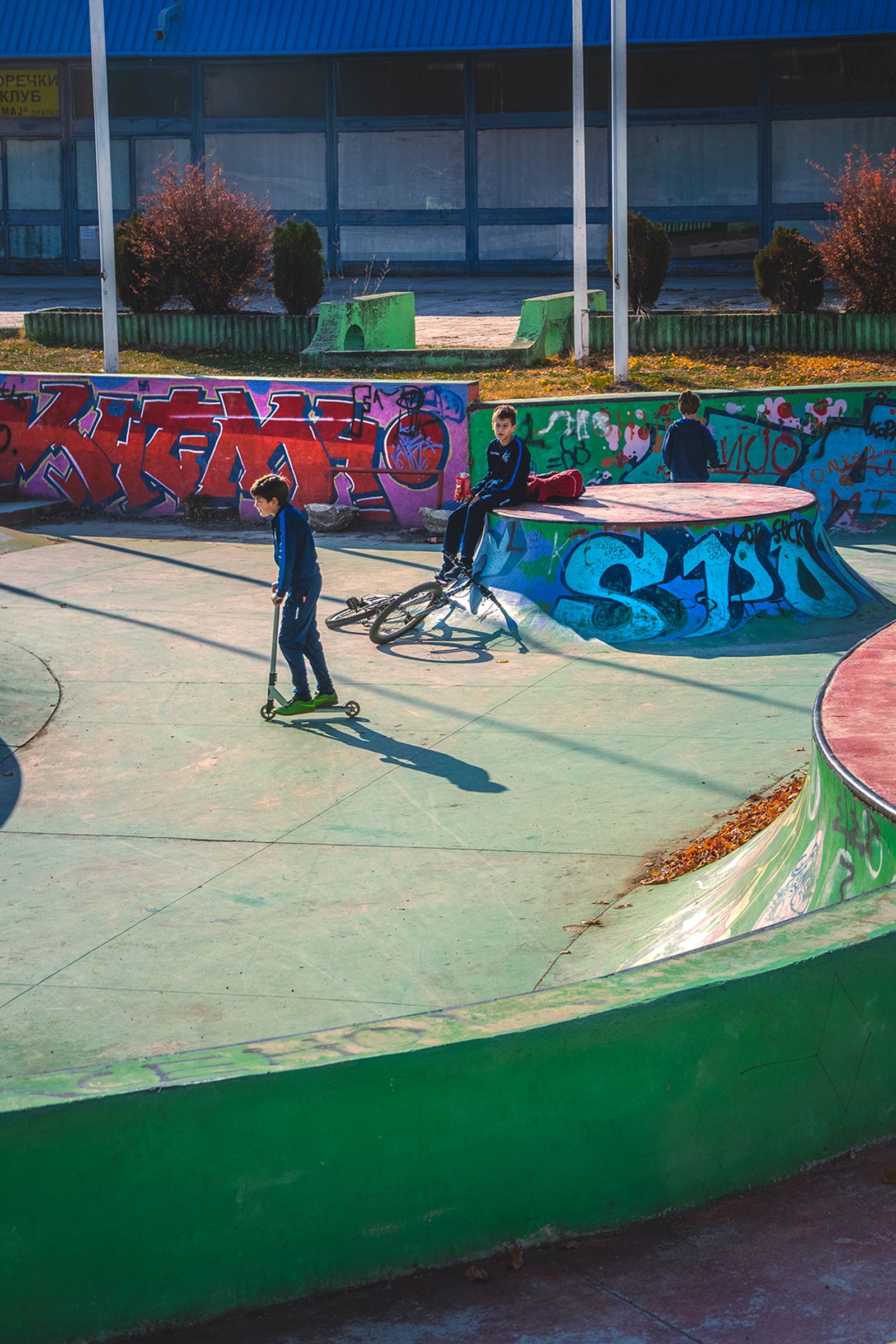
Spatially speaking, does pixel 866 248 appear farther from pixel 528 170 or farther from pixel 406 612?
pixel 528 170

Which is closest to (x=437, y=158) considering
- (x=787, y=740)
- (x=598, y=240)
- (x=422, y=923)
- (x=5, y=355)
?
(x=598, y=240)

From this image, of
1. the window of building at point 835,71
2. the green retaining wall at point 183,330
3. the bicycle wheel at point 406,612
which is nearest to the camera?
the bicycle wheel at point 406,612

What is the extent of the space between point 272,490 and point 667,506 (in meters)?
4.87

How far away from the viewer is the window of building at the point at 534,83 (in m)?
32.0

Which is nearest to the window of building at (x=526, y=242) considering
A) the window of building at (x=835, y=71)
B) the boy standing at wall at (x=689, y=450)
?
the window of building at (x=835, y=71)

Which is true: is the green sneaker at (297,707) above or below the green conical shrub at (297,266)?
below

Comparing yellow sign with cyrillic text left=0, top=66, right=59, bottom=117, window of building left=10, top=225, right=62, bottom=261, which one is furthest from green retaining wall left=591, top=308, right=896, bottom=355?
yellow sign with cyrillic text left=0, top=66, right=59, bottom=117

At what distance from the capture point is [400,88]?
32.9 metres

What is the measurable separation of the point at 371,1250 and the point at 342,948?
10.6 feet

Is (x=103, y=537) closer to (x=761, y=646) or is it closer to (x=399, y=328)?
(x=399, y=328)

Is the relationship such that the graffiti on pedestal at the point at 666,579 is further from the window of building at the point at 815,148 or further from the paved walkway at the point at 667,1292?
the window of building at the point at 815,148

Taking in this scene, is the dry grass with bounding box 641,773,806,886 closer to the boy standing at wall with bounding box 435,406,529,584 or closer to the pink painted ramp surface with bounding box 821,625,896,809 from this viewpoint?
the pink painted ramp surface with bounding box 821,625,896,809

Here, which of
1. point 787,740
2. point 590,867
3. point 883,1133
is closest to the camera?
point 883,1133

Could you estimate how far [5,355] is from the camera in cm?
2359
